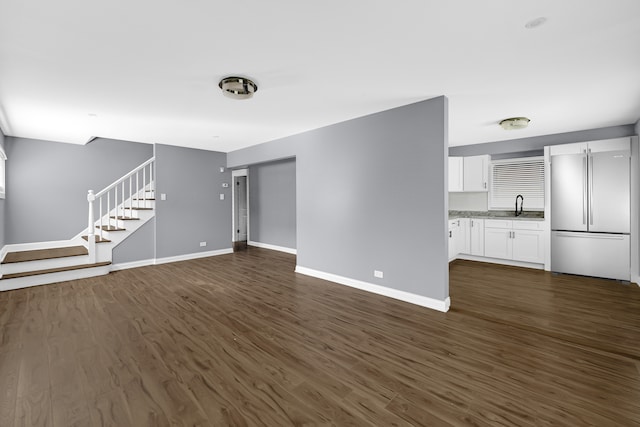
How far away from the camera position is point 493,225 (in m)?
5.65

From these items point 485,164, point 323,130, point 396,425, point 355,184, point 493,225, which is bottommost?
point 396,425

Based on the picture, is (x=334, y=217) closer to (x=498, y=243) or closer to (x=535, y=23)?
(x=535, y=23)

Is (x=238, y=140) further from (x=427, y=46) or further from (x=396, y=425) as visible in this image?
(x=396, y=425)

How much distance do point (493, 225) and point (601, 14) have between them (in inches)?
176

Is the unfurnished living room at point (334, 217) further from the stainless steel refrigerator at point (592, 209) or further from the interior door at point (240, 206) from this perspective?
the interior door at point (240, 206)

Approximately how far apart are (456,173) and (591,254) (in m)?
2.67

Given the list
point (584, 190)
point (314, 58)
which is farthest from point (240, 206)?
point (584, 190)

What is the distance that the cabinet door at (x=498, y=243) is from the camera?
5.48 metres

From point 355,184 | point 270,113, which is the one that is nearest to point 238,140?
point 270,113

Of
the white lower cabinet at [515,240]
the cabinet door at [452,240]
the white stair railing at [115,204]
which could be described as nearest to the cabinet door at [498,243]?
the white lower cabinet at [515,240]

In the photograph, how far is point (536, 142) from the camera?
5.45 m

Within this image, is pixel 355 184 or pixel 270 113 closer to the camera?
pixel 270 113

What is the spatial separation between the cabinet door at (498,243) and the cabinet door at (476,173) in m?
0.97

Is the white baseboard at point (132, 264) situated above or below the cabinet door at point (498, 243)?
below
